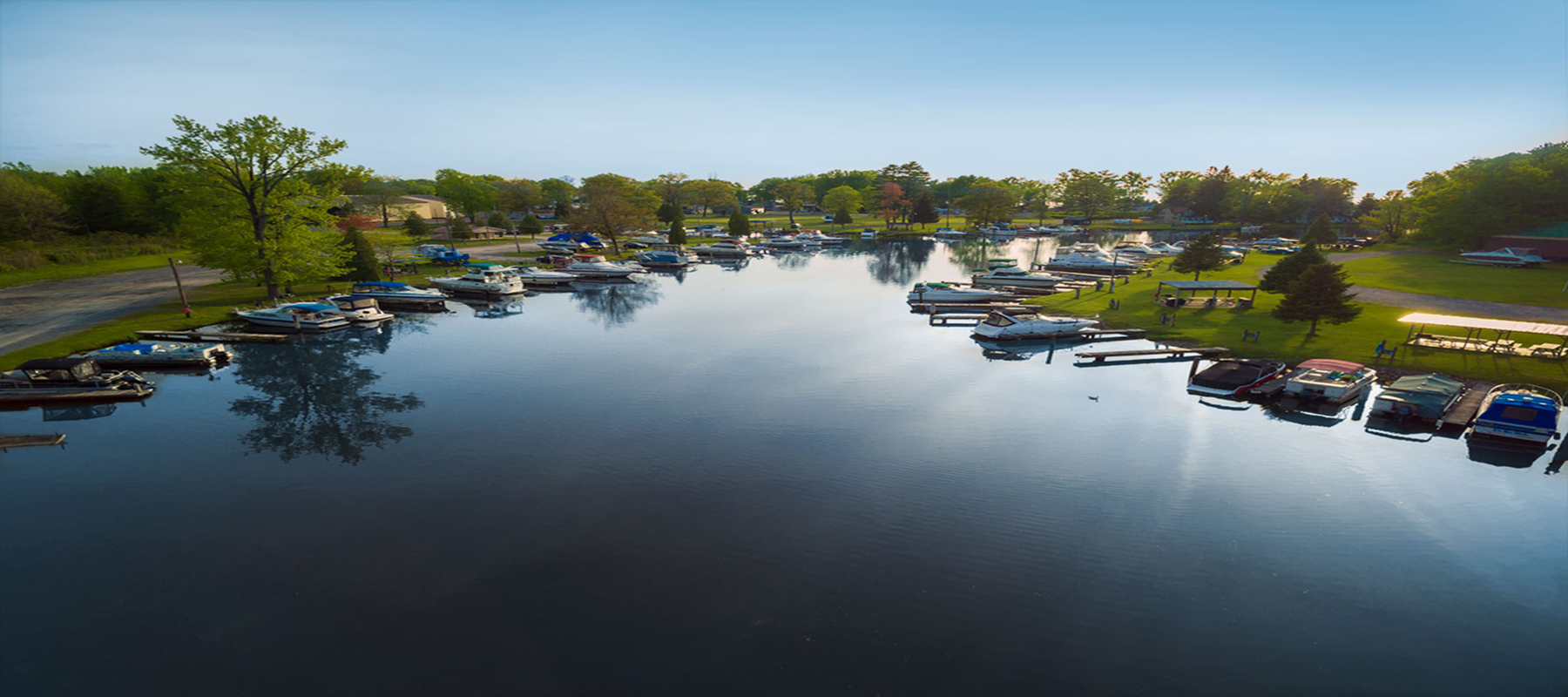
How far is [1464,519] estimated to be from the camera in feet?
58.3

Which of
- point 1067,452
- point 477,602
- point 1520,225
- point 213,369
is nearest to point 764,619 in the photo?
point 477,602

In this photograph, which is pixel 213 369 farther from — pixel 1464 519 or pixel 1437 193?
pixel 1437 193

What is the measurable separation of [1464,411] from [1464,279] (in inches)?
1438

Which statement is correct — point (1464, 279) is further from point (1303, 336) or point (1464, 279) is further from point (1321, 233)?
point (1303, 336)

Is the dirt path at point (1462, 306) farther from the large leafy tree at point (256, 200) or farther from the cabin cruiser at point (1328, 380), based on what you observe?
the large leafy tree at point (256, 200)

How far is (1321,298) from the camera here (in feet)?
110

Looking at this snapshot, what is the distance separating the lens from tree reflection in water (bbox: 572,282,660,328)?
48.2 metres

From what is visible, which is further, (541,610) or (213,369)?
(213,369)

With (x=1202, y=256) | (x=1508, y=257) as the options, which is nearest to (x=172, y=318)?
(x=1202, y=256)

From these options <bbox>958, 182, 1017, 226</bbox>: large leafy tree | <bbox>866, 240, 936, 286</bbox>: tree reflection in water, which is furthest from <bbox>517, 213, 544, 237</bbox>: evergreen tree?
<bbox>958, 182, 1017, 226</bbox>: large leafy tree

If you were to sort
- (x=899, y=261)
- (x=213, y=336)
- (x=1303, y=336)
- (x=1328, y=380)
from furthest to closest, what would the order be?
(x=899, y=261)
(x=213, y=336)
(x=1303, y=336)
(x=1328, y=380)

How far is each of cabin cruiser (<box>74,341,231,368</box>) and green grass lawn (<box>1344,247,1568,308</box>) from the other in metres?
80.6

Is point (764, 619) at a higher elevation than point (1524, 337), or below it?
below

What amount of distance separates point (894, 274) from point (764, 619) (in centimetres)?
6436
